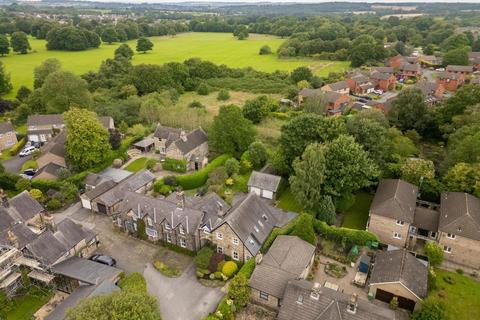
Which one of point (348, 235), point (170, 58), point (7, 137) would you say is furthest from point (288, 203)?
point (170, 58)

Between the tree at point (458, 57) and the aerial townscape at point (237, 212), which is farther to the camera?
the tree at point (458, 57)

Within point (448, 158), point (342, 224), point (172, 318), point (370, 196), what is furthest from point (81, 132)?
point (448, 158)

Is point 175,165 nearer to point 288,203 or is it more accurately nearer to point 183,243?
point 288,203

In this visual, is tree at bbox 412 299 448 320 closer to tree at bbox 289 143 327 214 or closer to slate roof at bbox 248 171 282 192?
tree at bbox 289 143 327 214

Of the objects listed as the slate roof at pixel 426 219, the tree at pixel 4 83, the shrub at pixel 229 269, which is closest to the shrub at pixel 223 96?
the tree at pixel 4 83

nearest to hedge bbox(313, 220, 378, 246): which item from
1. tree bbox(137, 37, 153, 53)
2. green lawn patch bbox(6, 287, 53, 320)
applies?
green lawn patch bbox(6, 287, 53, 320)

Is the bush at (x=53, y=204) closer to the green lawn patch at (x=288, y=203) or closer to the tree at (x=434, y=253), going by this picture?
the green lawn patch at (x=288, y=203)

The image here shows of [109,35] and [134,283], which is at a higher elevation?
[109,35]
